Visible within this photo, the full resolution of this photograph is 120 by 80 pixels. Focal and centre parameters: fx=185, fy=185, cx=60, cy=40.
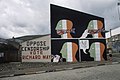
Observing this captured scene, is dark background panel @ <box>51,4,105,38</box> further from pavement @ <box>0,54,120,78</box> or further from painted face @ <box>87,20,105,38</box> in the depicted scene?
pavement @ <box>0,54,120,78</box>

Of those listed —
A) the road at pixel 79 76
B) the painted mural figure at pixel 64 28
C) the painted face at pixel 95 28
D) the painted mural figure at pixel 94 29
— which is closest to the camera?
the road at pixel 79 76

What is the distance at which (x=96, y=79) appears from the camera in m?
11.0

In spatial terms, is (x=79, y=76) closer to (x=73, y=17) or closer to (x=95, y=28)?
(x=73, y=17)

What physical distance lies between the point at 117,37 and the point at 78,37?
4060cm

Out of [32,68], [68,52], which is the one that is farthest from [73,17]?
[32,68]

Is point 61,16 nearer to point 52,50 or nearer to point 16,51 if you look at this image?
point 52,50

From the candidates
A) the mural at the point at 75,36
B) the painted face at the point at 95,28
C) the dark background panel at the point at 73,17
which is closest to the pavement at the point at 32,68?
the mural at the point at 75,36

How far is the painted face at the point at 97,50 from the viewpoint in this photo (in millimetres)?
31378

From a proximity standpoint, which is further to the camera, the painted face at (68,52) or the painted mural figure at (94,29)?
the painted mural figure at (94,29)

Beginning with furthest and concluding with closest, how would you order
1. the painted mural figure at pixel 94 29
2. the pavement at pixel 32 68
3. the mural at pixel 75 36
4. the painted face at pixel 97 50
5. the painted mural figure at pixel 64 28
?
the painted mural figure at pixel 94 29, the painted face at pixel 97 50, the painted mural figure at pixel 64 28, the mural at pixel 75 36, the pavement at pixel 32 68

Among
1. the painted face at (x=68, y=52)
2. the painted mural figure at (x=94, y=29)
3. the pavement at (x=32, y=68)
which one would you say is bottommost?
the pavement at (x=32, y=68)

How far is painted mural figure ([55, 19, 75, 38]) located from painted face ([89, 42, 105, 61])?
4.35 m

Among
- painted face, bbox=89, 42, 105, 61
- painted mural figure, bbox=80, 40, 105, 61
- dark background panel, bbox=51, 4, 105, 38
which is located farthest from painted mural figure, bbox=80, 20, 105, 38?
painted face, bbox=89, 42, 105, 61

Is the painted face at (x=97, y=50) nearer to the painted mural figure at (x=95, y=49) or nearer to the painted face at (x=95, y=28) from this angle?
the painted mural figure at (x=95, y=49)
